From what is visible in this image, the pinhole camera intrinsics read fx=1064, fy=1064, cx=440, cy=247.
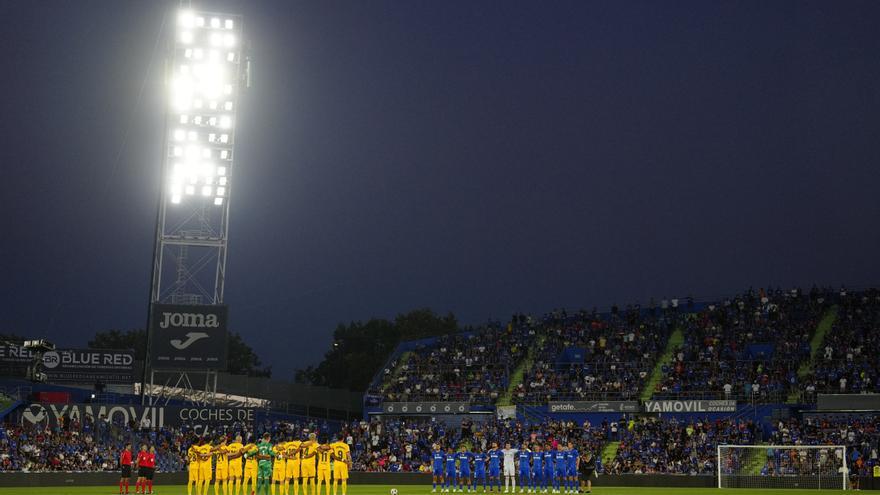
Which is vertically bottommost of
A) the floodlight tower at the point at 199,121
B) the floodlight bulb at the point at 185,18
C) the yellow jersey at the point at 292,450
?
the yellow jersey at the point at 292,450

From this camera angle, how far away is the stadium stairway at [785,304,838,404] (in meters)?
57.6

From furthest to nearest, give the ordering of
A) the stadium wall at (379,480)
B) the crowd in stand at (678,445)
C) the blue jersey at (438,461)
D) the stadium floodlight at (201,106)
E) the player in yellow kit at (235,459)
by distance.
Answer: the stadium floodlight at (201,106) → the crowd in stand at (678,445) → the stadium wall at (379,480) → the blue jersey at (438,461) → the player in yellow kit at (235,459)

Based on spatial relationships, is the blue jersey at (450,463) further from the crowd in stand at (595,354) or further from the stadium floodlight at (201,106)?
the crowd in stand at (595,354)

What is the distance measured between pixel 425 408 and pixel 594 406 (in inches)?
423

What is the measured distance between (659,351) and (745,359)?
5.79 meters

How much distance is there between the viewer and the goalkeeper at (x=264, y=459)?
33.1 m

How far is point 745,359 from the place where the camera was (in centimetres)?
6194

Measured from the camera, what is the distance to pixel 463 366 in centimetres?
6994

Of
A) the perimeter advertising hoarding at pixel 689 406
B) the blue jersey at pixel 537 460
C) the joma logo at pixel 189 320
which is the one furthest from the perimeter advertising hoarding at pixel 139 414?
the perimeter advertising hoarding at pixel 689 406

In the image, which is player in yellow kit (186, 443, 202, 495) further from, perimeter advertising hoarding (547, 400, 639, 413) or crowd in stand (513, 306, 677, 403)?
crowd in stand (513, 306, 677, 403)

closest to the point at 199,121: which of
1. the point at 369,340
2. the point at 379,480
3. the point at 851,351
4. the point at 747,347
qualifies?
the point at 379,480

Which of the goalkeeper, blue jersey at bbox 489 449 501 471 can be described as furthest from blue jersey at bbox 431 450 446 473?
the goalkeeper

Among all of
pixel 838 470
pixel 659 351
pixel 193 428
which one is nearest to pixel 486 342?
pixel 659 351

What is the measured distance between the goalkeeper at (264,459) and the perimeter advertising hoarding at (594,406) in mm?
31360
